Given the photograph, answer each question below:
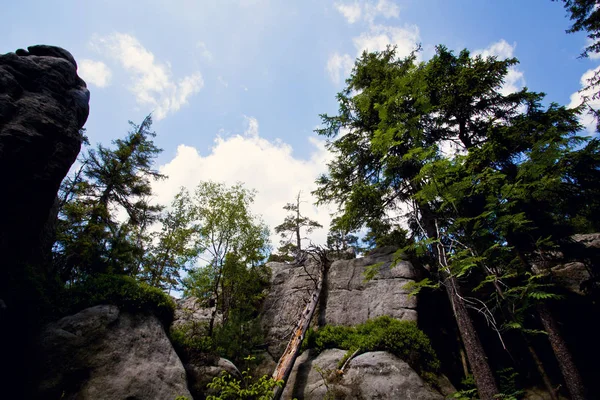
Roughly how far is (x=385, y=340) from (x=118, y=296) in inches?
355

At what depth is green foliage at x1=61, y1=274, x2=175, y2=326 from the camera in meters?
8.01

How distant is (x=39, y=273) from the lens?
7.67 meters

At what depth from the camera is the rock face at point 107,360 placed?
639cm

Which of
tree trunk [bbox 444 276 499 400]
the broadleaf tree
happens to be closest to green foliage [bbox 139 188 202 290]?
the broadleaf tree

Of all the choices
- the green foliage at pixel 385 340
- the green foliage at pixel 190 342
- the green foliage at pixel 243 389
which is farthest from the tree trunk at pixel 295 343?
the green foliage at pixel 190 342

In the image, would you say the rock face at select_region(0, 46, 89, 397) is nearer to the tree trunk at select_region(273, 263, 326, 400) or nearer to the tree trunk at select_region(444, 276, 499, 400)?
the tree trunk at select_region(273, 263, 326, 400)

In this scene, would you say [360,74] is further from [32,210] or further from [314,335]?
[32,210]

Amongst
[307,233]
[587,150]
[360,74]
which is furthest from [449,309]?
Answer: [307,233]

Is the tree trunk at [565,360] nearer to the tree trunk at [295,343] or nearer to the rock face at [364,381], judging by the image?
the rock face at [364,381]

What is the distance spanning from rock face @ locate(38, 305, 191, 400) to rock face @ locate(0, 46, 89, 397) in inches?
23.3

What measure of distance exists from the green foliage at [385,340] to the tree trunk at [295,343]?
0.50 metres

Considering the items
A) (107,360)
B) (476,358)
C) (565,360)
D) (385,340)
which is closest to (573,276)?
(565,360)

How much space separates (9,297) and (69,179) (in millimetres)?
9092

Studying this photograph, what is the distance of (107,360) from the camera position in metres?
6.98
